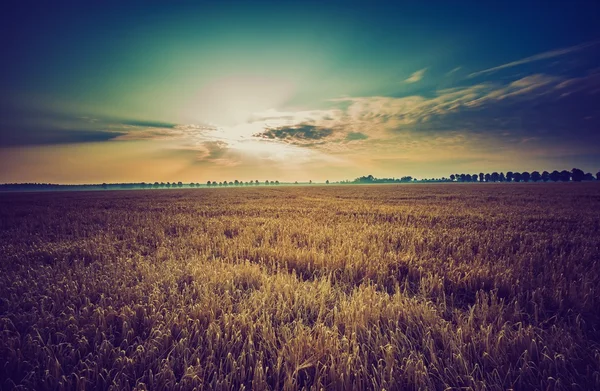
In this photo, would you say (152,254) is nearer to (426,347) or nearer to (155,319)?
(155,319)

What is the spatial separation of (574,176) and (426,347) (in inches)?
10184

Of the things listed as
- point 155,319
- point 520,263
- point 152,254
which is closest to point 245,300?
point 155,319

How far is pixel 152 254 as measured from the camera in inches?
269

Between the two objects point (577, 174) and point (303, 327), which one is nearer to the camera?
point (303, 327)

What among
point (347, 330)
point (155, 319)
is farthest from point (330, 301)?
point (155, 319)

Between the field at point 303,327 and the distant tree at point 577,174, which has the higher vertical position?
the distant tree at point 577,174

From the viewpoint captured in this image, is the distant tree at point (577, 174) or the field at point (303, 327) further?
the distant tree at point (577, 174)

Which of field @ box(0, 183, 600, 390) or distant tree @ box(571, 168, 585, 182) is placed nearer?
field @ box(0, 183, 600, 390)

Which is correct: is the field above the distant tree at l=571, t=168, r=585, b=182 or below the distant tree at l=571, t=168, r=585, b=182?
below

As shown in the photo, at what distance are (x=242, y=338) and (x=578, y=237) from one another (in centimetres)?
1085

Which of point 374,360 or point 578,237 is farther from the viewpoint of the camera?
point 578,237

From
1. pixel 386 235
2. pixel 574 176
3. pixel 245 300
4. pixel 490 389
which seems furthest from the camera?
pixel 574 176

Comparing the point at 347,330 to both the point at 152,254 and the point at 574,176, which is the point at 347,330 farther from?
the point at 574,176

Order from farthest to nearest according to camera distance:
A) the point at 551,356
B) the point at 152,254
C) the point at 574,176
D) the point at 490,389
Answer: the point at 574,176 → the point at 152,254 → the point at 551,356 → the point at 490,389
